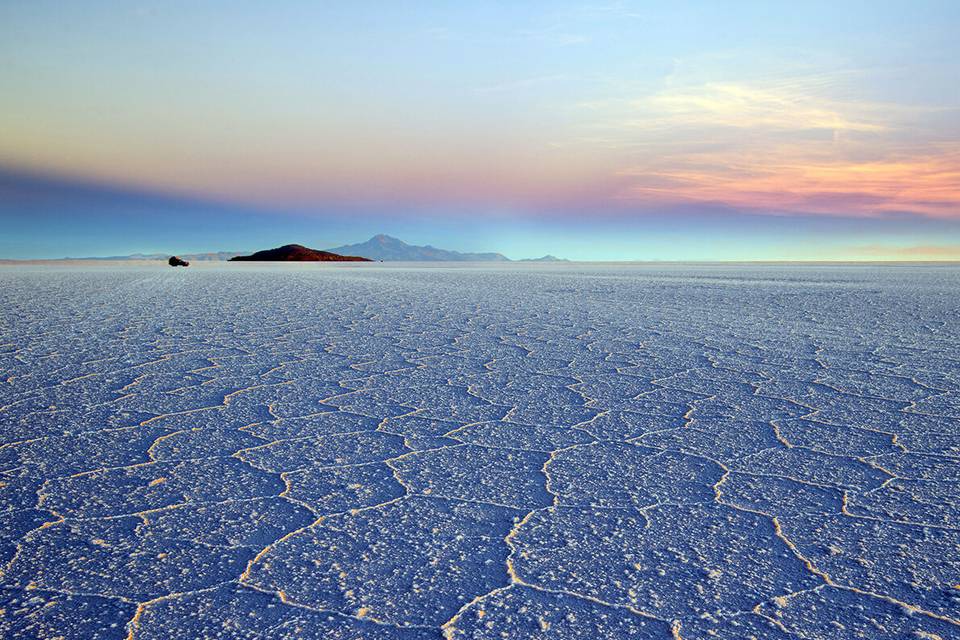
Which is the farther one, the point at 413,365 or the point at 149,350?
the point at 149,350

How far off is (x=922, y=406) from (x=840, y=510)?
5.15ft

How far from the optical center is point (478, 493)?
202cm

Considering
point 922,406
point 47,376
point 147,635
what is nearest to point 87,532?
point 147,635

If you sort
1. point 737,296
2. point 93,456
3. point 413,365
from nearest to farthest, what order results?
point 93,456 → point 413,365 → point 737,296

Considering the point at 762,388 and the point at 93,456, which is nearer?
the point at 93,456

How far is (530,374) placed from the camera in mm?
3846

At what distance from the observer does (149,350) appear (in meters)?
4.57

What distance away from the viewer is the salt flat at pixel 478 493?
4.56 ft

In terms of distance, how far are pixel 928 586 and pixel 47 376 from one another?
3.93m

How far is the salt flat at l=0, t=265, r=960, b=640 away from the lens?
1.39 m

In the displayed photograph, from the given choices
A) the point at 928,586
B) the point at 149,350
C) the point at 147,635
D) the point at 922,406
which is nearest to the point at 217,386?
the point at 149,350

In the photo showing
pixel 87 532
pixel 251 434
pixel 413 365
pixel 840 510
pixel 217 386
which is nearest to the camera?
pixel 87 532

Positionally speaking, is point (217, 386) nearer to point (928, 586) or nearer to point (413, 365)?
point (413, 365)

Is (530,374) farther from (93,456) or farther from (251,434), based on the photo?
(93,456)
